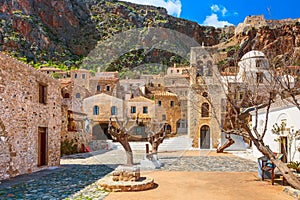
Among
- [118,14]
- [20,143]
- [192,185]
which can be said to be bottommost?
[192,185]

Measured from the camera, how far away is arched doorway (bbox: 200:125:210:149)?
25312 millimetres

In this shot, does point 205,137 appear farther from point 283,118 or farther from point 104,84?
point 104,84

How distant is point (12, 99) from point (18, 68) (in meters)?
1.08

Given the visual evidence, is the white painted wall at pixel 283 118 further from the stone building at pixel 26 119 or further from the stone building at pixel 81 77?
the stone building at pixel 81 77

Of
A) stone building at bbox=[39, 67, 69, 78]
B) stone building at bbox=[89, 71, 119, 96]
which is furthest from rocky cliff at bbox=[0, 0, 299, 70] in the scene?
stone building at bbox=[39, 67, 69, 78]

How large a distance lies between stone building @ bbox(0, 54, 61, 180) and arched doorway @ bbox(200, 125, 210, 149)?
1509 cm

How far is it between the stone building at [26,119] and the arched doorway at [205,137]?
15.1 m

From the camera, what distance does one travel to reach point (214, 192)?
754 cm

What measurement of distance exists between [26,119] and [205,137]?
17778mm

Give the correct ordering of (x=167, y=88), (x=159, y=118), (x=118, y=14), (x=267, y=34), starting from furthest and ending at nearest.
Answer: (x=118, y=14)
(x=267, y=34)
(x=167, y=88)
(x=159, y=118)

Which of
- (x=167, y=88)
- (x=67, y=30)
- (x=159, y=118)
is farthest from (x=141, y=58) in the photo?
(x=67, y=30)

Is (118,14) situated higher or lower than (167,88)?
higher

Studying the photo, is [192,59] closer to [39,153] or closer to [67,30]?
[39,153]

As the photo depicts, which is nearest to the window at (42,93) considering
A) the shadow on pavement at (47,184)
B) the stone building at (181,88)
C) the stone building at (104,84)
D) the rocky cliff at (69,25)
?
the shadow on pavement at (47,184)
